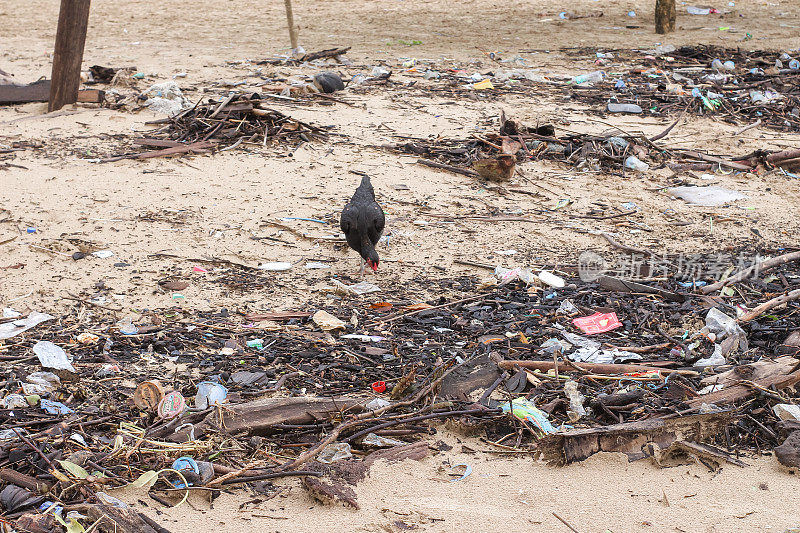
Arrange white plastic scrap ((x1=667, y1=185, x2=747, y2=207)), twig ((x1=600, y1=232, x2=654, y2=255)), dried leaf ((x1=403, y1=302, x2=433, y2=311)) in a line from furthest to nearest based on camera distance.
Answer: white plastic scrap ((x1=667, y1=185, x2=747, y2=207)) < twig ((x1=600, y1=232, x2=654, y2=255)) < dried leaf ((x1=403, y1=302, x2=433, y2=311))

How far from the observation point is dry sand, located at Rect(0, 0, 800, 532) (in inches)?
104

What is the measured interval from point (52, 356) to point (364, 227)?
1.80 m

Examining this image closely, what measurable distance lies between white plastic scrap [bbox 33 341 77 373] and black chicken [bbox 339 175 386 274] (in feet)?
5.61

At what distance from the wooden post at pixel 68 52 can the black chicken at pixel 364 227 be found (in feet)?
13.5

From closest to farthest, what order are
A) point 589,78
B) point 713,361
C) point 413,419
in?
point 413,419
point 713,361
point 589,78

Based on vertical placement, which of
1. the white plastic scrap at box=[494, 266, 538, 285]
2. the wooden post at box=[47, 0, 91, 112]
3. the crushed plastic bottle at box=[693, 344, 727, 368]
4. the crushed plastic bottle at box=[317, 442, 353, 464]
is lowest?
the crushed plastic bottle at box=[317, 442, 353, 464]

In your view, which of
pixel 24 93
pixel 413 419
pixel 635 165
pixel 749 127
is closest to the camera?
pixel 413 419

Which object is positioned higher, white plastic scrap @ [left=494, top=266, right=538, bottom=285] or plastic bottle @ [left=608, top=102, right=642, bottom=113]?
plastic bottle @ [left=608, top=102, right=642, bottom=113]

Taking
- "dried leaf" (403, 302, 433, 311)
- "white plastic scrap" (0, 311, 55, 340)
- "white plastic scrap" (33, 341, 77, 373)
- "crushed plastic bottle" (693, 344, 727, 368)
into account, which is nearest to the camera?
"white plastic scrap" (33, 341, 77, 373)

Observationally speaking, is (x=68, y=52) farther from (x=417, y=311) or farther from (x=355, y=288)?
(x=417, y=311)

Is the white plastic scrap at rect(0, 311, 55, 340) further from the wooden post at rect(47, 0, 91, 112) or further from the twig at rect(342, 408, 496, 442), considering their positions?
the wooden post at rect(47, 0, 91, 112)

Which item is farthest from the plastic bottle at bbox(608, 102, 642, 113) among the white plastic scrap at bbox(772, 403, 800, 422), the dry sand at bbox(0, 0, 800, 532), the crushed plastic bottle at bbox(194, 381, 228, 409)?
the crushed plastic bottle at bbox(194, 381, 228, 409)

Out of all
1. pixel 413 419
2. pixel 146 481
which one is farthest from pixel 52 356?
pixel 413 419

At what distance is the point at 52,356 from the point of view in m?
3.40
